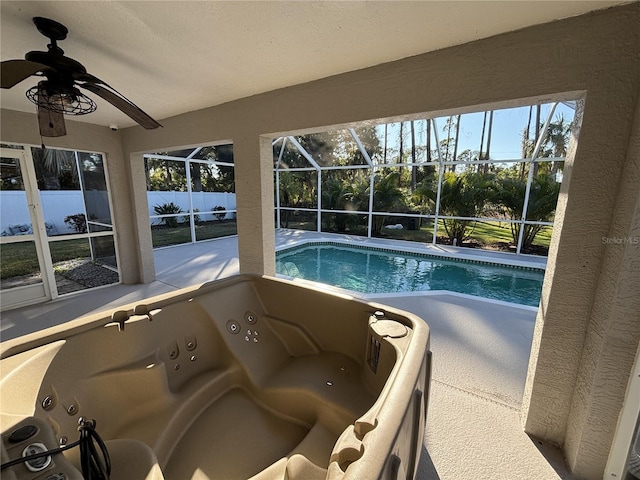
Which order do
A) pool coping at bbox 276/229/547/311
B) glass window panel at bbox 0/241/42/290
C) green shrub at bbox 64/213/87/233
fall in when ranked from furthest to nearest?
pool coping at bbox 276/229/547/311 → green shrub at bbox 64/213/87/233 → glass window panel at bbox 0/241/42/290

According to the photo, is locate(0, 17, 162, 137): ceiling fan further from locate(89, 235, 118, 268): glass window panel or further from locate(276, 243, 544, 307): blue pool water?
locate(276, 243, 544, 307): blue pool water

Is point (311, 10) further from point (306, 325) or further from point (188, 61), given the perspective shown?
point (306, 325)

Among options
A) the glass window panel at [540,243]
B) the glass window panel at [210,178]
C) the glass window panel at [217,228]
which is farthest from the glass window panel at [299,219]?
the glass window panel at [540,243]

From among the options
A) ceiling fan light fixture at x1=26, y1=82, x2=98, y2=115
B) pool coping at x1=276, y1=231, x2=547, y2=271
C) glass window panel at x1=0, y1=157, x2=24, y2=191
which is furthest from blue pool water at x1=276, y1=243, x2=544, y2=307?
ceiling fan light fixture at x1=26, y1=82, x2=98, y2=115

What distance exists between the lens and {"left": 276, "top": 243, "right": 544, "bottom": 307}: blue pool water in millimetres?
4984

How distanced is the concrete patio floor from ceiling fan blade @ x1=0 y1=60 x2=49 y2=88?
2.69 m

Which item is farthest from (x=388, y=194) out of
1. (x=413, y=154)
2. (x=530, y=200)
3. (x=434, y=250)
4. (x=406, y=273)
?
(x=530, y=200)

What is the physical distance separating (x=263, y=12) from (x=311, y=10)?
246 millimetres

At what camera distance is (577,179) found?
1.37 metres

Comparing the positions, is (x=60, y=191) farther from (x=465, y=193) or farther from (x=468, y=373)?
(x=465, y=193)

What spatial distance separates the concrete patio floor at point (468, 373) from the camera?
1.47 meters

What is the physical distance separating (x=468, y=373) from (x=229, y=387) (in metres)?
1.89

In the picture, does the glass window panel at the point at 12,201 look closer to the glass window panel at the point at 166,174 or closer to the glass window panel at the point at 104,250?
the glass window panel at the point at 104,250

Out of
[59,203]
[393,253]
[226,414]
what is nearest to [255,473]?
[226,414]
